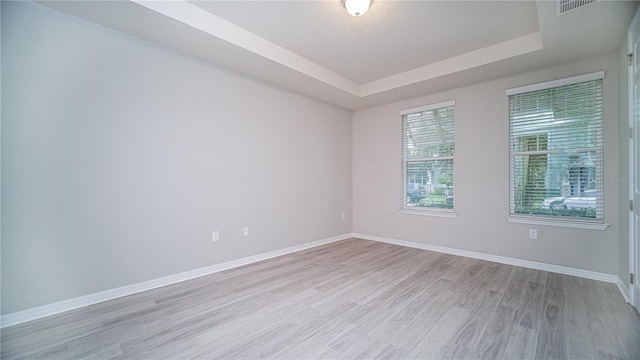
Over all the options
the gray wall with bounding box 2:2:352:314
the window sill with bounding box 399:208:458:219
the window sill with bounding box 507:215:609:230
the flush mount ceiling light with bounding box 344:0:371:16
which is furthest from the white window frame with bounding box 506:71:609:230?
the gray wall with bounding box 2:2:352:314

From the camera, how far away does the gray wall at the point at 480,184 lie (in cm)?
306

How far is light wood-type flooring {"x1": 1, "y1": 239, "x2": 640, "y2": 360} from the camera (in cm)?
181

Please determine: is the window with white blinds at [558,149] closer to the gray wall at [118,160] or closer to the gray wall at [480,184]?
the gray wall at [480,184]

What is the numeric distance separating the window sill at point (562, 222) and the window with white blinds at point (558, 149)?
0.05m

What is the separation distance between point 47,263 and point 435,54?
472cm

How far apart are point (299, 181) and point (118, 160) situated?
8.21 ft

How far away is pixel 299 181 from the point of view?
178 inches

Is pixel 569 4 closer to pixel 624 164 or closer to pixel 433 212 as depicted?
pixel 624 164

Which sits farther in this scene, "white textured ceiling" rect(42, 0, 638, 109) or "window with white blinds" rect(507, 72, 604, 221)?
"window with white blinds" rect(507, 72, 604, 221)

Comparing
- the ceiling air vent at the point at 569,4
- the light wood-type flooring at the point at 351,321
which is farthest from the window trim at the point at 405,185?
the ceiling air vent at the point at 569,4

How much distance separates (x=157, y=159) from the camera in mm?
2932

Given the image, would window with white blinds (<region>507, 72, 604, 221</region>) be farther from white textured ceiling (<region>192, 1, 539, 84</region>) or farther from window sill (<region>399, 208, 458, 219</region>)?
white textured ceiling (<region>192, 1, 539, 84</region>)

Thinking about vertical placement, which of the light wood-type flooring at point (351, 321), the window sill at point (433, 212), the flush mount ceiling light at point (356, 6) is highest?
the flush mount ceiling light at point (356, 6)

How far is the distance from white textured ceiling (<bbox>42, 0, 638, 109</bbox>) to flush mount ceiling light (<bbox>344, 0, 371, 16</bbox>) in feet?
0.45
